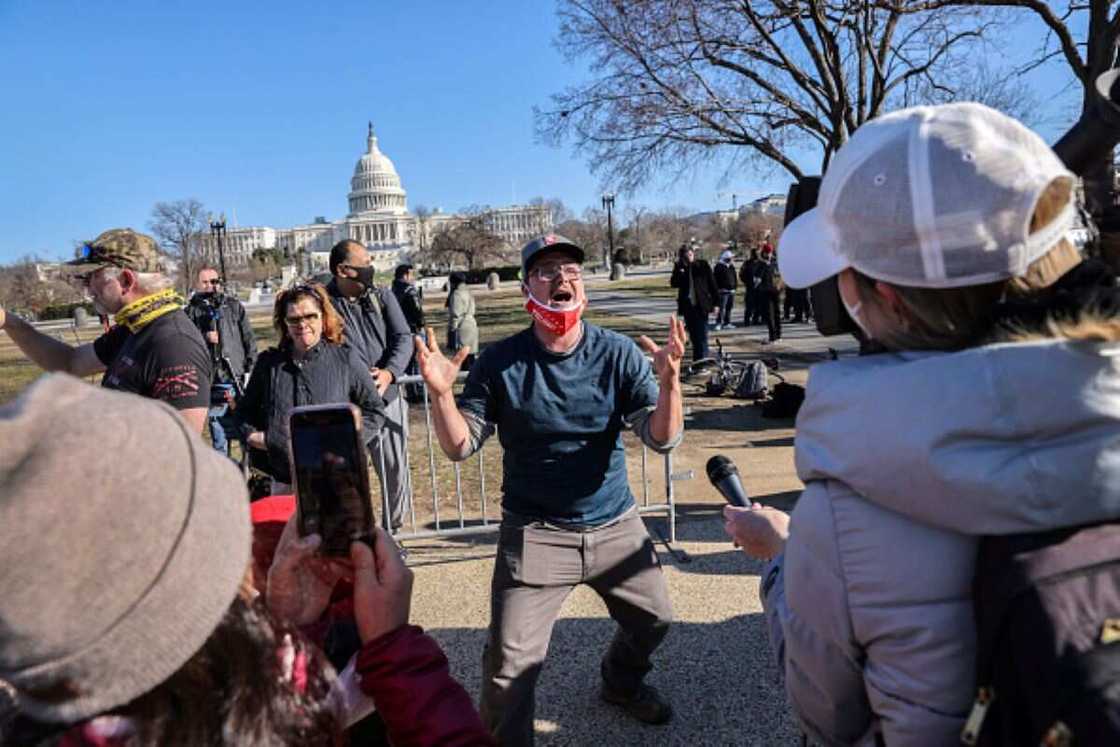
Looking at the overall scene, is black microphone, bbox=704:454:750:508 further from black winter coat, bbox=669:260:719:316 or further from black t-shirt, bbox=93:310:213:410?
black winter coat, bbox=669:260:719:316

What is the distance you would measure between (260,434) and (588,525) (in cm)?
261

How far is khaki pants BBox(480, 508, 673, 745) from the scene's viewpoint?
8.85ft

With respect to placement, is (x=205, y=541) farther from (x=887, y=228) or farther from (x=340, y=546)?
(x=887, y=228)

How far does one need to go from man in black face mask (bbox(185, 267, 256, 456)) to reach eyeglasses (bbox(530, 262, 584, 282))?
493 cm

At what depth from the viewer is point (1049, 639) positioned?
954mm

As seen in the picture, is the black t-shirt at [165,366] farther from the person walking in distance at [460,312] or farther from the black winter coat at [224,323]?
the person walking in distance at [460,312]

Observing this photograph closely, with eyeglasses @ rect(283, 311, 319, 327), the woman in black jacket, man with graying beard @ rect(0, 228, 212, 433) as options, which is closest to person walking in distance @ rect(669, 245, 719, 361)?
the woman in black jacket

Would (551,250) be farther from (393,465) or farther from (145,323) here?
(393,465)

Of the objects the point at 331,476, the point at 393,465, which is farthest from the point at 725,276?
the point at 331,476

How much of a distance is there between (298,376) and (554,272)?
2096mm

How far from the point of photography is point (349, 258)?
568 cm

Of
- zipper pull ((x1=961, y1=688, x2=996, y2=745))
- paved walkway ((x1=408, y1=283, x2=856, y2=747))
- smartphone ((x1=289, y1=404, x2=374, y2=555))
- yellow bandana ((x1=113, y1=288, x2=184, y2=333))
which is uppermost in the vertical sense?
yellow bandana ((x1=113, y1=288, x2=184, y2=333))

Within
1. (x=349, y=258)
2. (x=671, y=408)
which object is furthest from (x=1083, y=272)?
(x=349, y=258)

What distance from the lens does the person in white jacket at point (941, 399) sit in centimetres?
105
